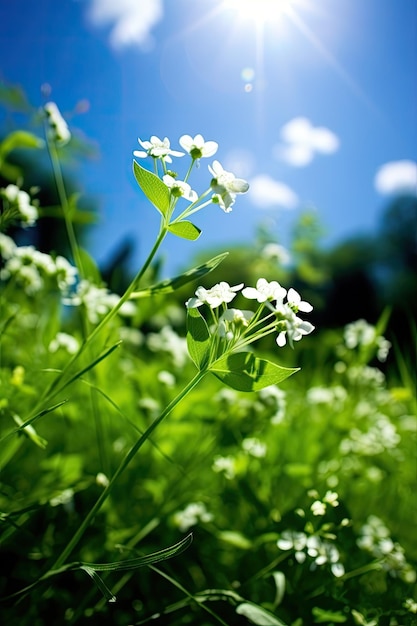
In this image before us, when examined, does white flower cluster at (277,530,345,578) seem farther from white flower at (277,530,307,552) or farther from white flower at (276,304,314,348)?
white flower at (276,304,314,348)

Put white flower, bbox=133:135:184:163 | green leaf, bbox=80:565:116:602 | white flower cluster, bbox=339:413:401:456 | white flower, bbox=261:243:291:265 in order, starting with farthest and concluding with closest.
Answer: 1. white flower, bbox=261:243:291:265
2. white flower cluster, bbox=339:413:401:456
3. white flower, bbox=133:135:184:163
4. green leaf, bbox=80:565:116:602

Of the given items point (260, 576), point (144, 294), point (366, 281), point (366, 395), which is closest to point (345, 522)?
point (260, 576)

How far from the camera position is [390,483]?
0.98 m

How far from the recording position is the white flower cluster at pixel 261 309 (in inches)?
16.5

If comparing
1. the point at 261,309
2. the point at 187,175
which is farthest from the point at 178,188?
the point at 261,309

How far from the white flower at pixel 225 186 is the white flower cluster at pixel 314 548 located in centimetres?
34

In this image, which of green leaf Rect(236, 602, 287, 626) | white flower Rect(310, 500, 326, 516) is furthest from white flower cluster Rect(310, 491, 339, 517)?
green leaf Rect(236, 602, 287, 626)

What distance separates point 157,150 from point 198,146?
0.11ft

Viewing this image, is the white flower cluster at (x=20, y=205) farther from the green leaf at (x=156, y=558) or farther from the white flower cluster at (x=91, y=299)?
the green leaf at (x=156, y=558)

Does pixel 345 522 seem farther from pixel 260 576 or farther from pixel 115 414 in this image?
pixel 115 414

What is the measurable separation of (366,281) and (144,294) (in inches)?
291

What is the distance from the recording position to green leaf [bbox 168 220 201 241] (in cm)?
45

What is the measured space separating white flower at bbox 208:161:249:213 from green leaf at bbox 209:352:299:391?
0.38 feet

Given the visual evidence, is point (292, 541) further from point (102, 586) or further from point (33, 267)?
point (33, 267)
